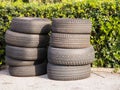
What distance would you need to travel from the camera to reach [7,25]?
853cm

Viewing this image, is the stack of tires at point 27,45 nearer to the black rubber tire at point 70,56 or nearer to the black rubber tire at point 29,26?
the black rubber tire at point 29,26

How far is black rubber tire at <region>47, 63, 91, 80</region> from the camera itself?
718 centimetres

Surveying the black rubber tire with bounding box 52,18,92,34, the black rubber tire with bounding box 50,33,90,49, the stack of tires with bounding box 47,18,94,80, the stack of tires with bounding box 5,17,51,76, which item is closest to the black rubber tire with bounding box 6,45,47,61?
the stack of tires with bounding box 5,17,51,76

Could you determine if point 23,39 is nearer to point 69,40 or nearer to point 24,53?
point 24,53

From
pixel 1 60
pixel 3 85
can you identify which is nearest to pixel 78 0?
pixel 1 60

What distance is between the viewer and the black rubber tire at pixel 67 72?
7176 millimetres

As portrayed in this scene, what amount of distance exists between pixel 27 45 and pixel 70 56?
0.97 m

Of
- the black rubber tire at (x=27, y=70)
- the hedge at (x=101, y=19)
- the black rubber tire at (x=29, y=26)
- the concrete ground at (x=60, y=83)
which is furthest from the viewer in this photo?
the hedge at (x=101, y=19)

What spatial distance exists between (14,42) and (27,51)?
334mm

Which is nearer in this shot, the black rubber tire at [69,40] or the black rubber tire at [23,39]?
the black rubber tire at [69,40]

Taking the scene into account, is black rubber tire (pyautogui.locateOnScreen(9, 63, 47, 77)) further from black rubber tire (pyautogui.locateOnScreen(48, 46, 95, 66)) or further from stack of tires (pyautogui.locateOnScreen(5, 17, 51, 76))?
black rubber tire (pyautogui.locateOnScreen(48, 46, 95, 66))

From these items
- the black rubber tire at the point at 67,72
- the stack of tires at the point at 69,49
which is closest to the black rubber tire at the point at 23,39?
the stack of tires at the point at 69,49

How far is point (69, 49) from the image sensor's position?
713 cm

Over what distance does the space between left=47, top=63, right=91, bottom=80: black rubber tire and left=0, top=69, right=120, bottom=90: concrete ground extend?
10 centimetres
